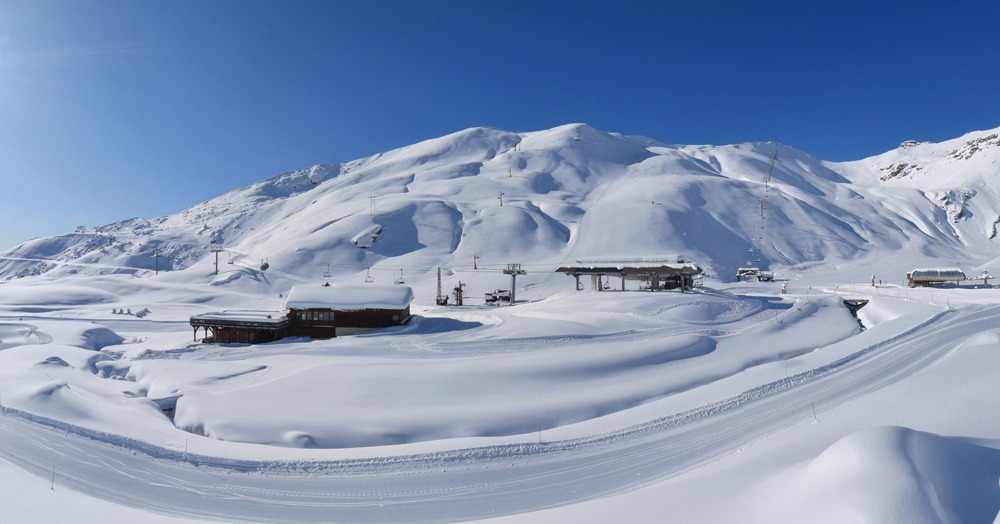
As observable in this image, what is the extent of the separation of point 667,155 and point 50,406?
16527 centimetres

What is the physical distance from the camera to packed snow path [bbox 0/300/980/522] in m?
11.2

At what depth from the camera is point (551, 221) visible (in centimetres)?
10194

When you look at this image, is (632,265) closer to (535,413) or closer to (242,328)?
(535,413)

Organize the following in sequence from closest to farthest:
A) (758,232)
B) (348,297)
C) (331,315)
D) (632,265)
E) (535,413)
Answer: (535,413), (331,315), (348,297), (632,265), (758,232)

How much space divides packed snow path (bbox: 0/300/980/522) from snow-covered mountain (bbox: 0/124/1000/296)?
56.3 metres

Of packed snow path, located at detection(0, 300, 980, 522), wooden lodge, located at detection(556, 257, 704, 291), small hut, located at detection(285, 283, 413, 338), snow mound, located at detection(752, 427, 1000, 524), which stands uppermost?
wooden lodge, located at detection(556, 257, 704, 291)

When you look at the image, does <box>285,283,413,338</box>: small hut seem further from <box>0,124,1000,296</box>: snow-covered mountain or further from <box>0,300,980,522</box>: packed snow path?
<box>0,124,1000,296</box>: snow-covered mountain

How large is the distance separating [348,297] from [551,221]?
66943 millimetres

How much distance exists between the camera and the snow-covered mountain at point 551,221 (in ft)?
289

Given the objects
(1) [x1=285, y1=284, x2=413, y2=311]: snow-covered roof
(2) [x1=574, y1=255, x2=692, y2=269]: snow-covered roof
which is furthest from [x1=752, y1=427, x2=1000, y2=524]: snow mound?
(2) [x1=574, y1=255, x2=692, y2=269]: snow-covered roof

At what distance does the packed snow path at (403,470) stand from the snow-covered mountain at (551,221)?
56269mm

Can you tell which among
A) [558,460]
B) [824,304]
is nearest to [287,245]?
[824,304]

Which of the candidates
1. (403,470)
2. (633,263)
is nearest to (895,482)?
(403,470)

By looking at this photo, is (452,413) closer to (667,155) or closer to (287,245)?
(287,245)
